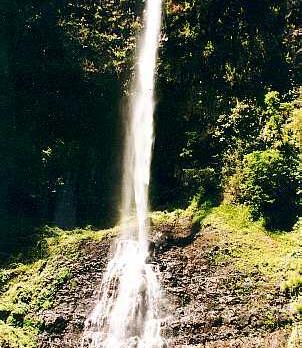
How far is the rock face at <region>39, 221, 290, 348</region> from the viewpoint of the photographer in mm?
11219

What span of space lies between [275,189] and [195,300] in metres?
3.73

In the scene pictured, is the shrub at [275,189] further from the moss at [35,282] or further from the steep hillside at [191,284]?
the moss at [35,282]

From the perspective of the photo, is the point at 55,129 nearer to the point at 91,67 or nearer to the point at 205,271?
the point at 91,67

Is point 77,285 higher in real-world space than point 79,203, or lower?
lower

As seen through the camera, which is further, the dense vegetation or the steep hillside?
the dense vegetation

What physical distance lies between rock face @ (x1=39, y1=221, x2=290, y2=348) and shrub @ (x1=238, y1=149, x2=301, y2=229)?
5.02ft

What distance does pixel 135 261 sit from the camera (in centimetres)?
1379

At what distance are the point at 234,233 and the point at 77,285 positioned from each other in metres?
4.09

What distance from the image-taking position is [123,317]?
41.1ft

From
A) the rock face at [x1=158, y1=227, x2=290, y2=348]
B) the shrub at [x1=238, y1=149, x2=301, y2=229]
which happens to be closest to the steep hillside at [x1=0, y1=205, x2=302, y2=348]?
the rock face at [x1=158, y1=227, x2=290, y2=348]

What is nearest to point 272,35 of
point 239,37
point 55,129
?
point 239,37

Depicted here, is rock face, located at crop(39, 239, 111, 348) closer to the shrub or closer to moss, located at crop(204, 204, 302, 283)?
A: moss, located at crop(204, 204, 302, 283)

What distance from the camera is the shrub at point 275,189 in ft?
45.7

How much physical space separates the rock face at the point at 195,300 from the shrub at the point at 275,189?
1.53 metres
